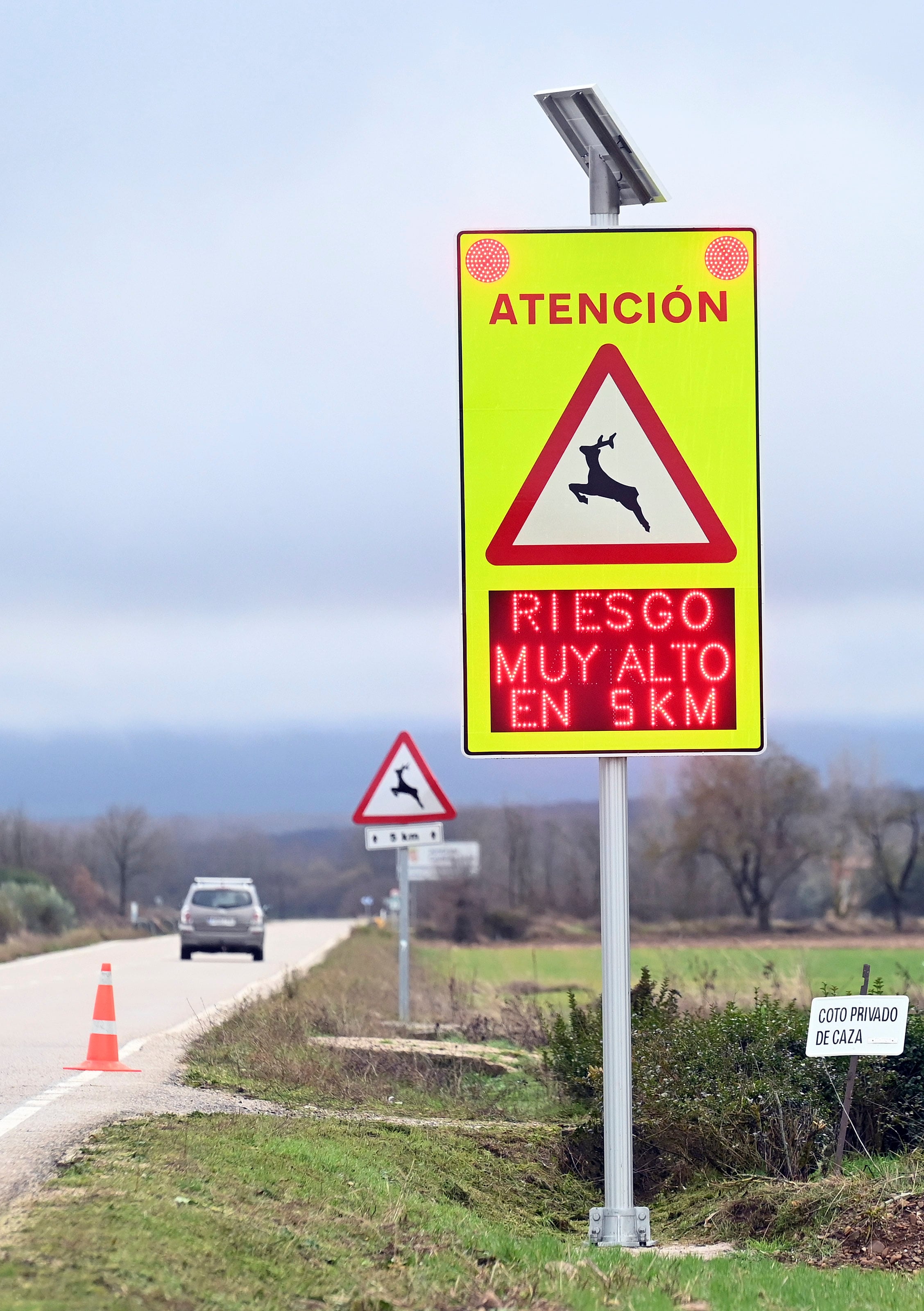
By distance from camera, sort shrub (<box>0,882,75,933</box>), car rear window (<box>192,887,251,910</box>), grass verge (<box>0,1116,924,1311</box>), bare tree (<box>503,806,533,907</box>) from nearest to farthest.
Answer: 1. grass verge (<box>0,1116,924,1311</box>)
2. car rear window (<box>192,887,251,910</box>)
3. shrub (<box>0,882,75,933</box>)
4. bare tree (<box>503,806,533,907</box>)

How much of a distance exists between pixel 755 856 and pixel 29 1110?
84289mm

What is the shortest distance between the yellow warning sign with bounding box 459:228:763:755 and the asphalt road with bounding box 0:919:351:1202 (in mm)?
3380

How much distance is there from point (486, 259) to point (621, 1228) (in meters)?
4.55

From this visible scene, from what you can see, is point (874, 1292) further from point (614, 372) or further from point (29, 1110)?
point (29, 1110)

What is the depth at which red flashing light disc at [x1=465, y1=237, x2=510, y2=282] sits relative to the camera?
7621 millimetres

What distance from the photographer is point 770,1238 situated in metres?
8.27

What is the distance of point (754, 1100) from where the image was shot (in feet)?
32.6

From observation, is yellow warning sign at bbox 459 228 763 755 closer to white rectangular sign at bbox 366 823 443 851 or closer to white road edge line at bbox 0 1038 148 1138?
white road edge line at bbox 0 1038 148 1138

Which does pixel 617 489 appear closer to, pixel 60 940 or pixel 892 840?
pixel 60 940

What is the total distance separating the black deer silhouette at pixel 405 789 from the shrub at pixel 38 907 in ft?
106

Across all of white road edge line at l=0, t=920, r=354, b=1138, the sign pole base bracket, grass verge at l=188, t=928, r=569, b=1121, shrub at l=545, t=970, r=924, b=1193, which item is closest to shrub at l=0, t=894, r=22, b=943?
white road edge line at l=0, t=920, r=354, b=1138

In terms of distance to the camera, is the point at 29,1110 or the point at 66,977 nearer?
the point at 29,1110

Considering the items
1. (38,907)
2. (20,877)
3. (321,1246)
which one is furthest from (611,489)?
(20,877)

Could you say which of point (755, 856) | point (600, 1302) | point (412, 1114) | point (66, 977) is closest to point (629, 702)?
point (600, 1302)
